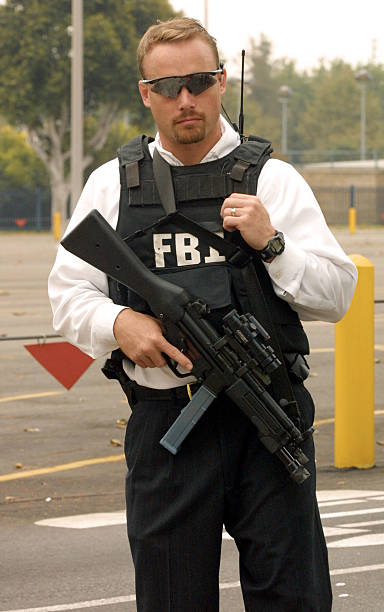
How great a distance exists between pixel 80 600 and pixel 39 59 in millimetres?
38263

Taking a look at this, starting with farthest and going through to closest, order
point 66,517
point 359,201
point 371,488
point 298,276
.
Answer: point 359,201, point 371,488, point 66,517, point 298,276

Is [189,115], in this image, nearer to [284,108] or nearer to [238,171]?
[238,171]

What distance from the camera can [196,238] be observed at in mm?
3148

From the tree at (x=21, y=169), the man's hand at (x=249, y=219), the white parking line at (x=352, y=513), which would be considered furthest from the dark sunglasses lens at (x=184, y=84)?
the tree at (x=21, y=169)

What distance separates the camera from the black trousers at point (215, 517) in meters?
3.10

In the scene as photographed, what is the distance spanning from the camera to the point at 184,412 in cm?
306

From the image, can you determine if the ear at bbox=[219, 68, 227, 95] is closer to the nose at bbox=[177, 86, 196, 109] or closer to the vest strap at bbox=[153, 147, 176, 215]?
the nose at bbox=[177, 86, 196, 109]

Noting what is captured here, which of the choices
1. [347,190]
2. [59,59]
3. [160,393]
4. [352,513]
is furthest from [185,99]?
[347,190]

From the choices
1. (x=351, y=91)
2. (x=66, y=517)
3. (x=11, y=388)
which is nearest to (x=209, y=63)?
(x=66, y=517)

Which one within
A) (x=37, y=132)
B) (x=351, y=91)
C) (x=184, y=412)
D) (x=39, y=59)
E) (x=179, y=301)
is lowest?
(x=351, y=91)

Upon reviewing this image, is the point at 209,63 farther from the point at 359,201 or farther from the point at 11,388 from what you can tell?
the point at 359,201

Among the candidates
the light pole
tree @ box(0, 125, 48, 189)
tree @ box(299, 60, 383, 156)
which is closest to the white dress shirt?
the light pole

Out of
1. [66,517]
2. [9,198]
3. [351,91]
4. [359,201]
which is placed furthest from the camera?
[351,91]

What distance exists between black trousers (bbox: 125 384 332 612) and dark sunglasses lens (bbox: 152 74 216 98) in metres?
0.78
